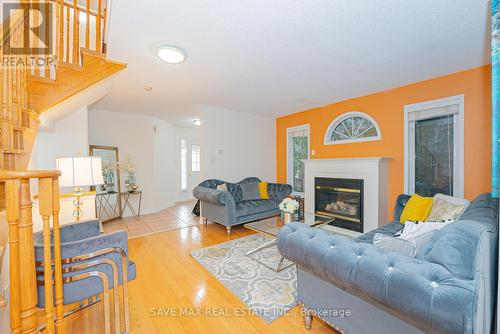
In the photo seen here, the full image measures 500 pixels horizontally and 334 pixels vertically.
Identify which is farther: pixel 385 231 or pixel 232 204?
pixel 232 204

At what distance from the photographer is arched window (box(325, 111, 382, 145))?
3.80 meters

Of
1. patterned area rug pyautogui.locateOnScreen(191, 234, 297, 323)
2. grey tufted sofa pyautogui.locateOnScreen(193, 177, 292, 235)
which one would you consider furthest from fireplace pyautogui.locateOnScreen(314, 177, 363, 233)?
patterned area rug pyautogui.locateOnScreen(191, 234, 297, 323)

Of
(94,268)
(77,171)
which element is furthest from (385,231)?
(77,171)

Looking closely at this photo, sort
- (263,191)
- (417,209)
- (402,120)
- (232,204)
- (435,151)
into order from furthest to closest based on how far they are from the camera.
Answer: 1. (263,191)
2. (232,204)
3. (402,120)
4. (435,151)
5. (417,209)

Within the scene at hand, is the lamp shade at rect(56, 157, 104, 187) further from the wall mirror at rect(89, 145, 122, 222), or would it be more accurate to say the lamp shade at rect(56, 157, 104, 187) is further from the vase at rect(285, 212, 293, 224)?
the wall mirror at rect(89, 145, 122, 222)

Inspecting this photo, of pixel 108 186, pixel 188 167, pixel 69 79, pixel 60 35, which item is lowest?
pixel 108 186

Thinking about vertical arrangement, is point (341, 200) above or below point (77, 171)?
below

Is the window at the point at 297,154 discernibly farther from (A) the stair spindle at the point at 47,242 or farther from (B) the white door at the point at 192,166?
(A) the stair spindle at the point at 47,242

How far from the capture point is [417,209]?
8.63 ft

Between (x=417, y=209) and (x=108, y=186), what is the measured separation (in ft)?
18.0

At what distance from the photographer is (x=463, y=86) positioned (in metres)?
2.84

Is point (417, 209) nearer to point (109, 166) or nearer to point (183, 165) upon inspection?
point (109, 166)

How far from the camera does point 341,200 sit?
398cm

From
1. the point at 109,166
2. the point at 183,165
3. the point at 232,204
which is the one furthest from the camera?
the point at 183,165
